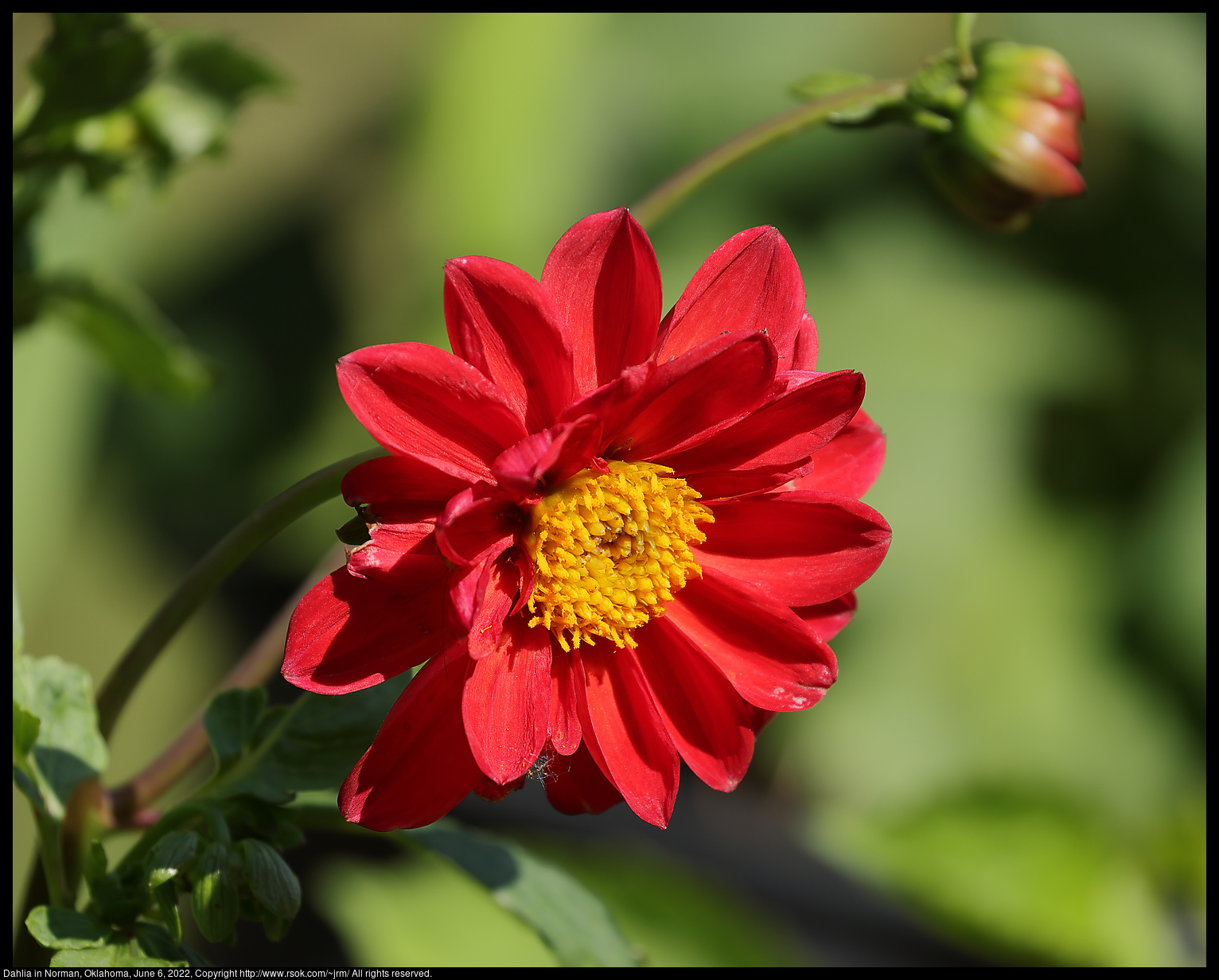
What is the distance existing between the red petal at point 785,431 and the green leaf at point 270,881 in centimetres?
39

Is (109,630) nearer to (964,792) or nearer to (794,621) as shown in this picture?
(964,792)

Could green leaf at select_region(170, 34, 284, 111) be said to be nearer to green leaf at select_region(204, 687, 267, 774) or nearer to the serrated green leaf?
green leaf at select_region(204, 687, 267, 774)

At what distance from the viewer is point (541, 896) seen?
0.93m

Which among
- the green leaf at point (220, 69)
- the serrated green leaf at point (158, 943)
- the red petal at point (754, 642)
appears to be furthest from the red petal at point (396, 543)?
the green leaf at point (220, 69)

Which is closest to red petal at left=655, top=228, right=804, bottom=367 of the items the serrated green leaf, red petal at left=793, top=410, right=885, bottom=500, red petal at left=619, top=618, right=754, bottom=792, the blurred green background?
red petal at left=793, top=410, right=885, bottom=500

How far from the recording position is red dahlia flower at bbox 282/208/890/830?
648 millimetres

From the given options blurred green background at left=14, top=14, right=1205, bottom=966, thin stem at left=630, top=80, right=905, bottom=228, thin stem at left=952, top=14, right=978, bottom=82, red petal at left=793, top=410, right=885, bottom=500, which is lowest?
blurred green background at left=14, top=14, right=1205, bottom=966

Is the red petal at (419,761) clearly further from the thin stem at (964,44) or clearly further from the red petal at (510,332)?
the thin stem at (964,44)

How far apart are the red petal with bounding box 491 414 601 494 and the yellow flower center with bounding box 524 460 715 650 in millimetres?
51

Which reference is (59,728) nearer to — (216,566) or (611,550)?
(216,566)

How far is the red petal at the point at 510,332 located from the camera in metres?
0.65

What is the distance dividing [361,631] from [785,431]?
12.6 inches

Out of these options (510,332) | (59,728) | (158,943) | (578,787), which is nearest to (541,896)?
(578,787)

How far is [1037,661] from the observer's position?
2.29 meters
